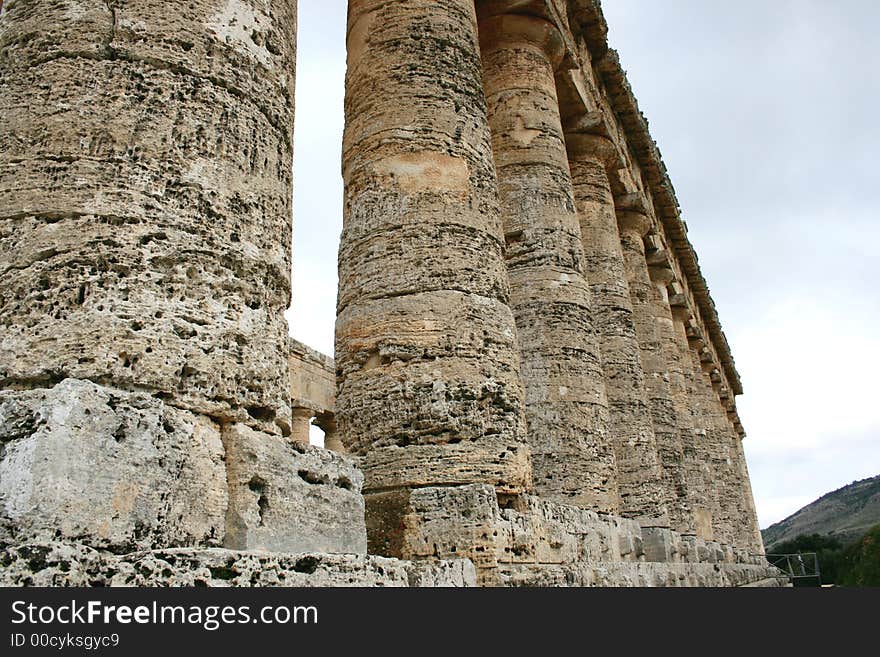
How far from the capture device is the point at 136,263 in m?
3.34

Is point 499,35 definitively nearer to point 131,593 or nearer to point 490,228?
point 490,228

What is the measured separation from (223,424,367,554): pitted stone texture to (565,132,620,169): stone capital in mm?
11192

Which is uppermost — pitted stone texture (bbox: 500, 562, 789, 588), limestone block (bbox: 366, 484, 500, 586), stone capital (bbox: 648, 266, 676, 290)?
stone capital (bbox: 648, 266, 676, 290)

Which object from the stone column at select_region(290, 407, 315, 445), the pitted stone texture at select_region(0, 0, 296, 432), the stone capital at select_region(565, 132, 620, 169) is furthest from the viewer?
the stone column at select_region(290, 407, 315, 445)

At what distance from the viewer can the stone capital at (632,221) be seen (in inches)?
640

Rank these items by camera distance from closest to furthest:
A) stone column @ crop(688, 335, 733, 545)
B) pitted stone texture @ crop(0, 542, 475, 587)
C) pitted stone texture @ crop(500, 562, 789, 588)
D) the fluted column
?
pitted stone texture @ crop(0, 542, 475, 587) → pitted stone texture @ crop(500, 562, 789, 588) → the fluted column → stone column @ crop(688, 335, 733, 545)

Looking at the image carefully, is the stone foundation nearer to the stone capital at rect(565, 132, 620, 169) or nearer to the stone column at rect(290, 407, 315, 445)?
the stone column at rect(290, 407, 315, 445)

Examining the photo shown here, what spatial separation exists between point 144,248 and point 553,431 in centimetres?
700

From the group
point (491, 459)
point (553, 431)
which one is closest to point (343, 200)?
point (491, 459)

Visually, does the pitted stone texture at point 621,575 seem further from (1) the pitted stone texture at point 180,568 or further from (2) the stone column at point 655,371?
(1) the pitted stone texture at point 180,568

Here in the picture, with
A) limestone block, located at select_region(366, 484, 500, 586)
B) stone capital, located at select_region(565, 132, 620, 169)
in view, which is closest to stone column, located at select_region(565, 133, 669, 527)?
stone capital, located at select_region(565, 132, 620, 169)

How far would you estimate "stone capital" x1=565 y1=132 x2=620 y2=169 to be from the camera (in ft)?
45.7

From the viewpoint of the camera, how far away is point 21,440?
272 cm

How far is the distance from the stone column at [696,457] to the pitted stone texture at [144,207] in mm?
13450
